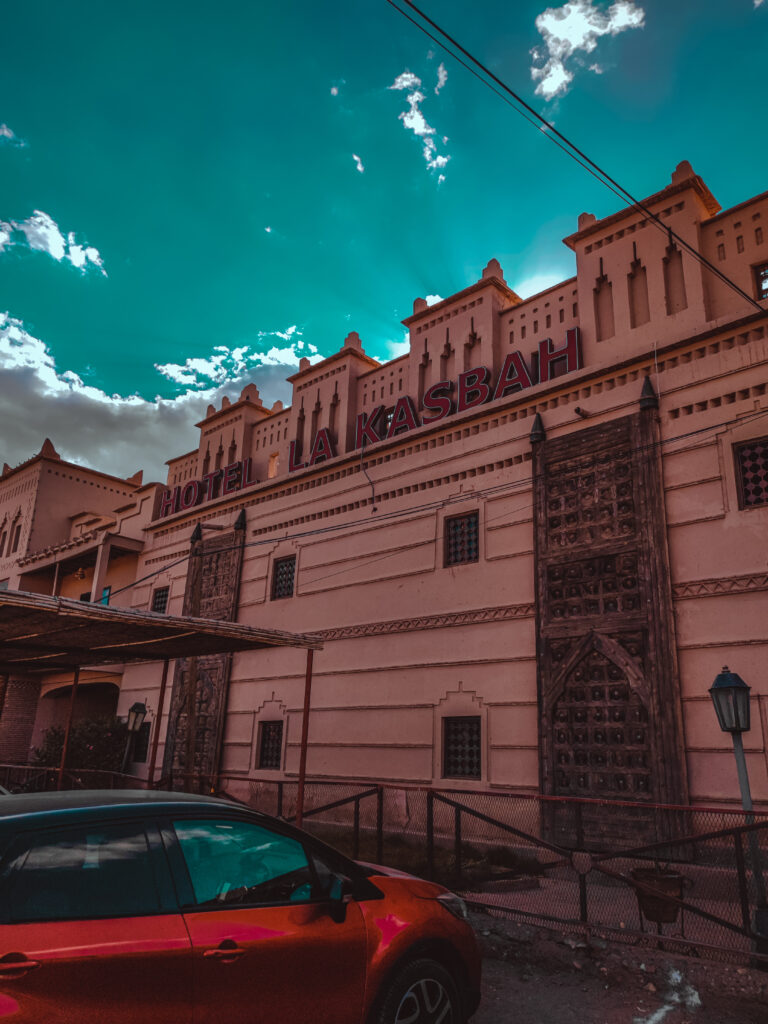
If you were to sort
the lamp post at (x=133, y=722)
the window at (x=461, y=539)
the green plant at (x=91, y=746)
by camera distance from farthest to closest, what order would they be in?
1. the green plant at (x=91, y=746)
2. the lamp post at (x=133, y=722)
3. the window at (x=461, y=539)

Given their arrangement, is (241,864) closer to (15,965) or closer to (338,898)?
(338,898)

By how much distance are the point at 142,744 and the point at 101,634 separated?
12797mm

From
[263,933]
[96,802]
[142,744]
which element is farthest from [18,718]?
[263,933]

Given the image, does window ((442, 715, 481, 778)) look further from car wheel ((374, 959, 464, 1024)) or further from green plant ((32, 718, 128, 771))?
green plant ((32, 718, 128, 771))

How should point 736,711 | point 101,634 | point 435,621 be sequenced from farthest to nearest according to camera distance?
point 435,621 → point 101,634 → point 736,711

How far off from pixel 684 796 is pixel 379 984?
27.3ft

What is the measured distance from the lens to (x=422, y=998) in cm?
426

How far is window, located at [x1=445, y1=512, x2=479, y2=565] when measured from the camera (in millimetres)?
15111

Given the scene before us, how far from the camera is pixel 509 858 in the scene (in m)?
11.6

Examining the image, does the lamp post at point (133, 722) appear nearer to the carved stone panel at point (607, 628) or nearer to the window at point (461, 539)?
the window at point (461, 539)

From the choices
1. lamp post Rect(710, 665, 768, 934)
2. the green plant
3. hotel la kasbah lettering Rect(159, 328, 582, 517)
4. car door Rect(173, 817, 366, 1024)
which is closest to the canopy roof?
car door Rect(173, 817, 366, 1024)

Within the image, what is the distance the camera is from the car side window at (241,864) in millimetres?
3684

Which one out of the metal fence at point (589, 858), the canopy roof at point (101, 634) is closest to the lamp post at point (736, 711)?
the metal fence at point (589, 858)

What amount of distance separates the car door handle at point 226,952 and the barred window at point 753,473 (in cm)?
1057
